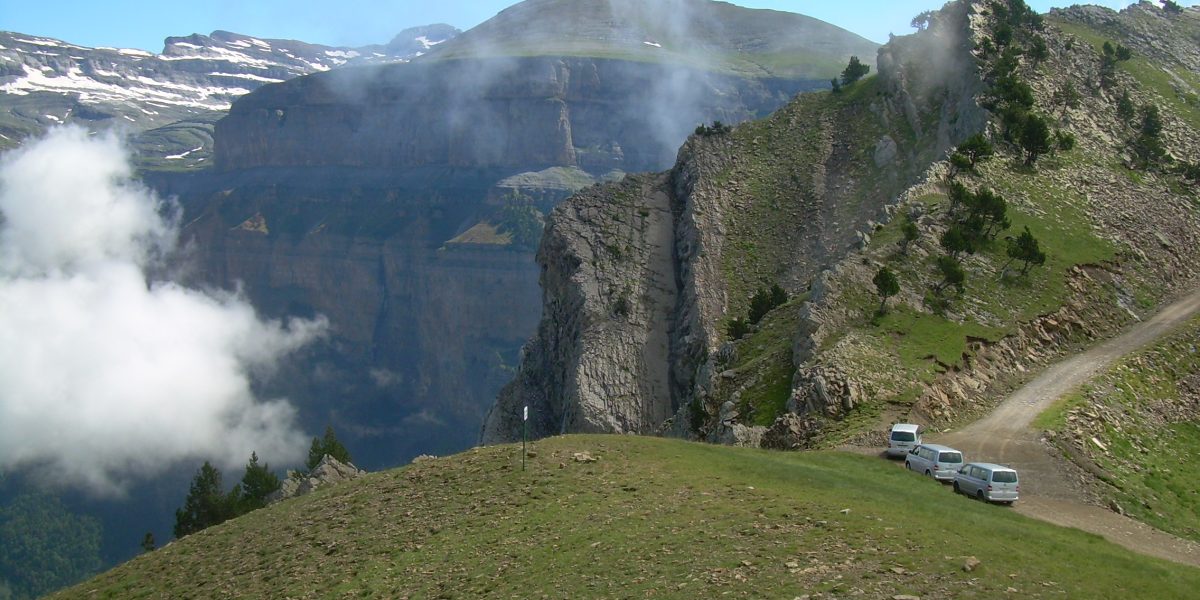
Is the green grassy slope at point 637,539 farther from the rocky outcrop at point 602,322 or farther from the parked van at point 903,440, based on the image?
the rocky outcrop at point 602,322

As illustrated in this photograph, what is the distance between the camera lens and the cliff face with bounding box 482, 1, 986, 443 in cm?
8825

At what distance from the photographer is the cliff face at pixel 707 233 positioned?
88.2 m

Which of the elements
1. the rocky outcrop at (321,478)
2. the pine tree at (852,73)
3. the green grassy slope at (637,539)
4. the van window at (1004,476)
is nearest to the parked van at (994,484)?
the van window at (1004,476)

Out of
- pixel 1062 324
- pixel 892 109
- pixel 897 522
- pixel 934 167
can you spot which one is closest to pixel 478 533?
pixel 897 522

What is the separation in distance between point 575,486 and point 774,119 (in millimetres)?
82958

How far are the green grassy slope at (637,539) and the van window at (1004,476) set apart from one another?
122 centimetres

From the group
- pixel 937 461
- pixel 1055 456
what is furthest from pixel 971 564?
pixel 1055 456

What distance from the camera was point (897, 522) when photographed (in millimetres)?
30219

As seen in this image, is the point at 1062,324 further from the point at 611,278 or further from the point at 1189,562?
the point at 611,278

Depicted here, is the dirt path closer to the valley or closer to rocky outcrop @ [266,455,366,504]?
the valley

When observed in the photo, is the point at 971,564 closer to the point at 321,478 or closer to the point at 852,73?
the point at 321,478

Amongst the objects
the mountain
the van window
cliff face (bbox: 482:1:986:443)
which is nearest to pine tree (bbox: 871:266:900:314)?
the mountain

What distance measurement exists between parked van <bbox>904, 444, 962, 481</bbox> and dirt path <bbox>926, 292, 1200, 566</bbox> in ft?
8.49

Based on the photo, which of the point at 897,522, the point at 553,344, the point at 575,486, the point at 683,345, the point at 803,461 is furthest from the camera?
the point at 553,344
